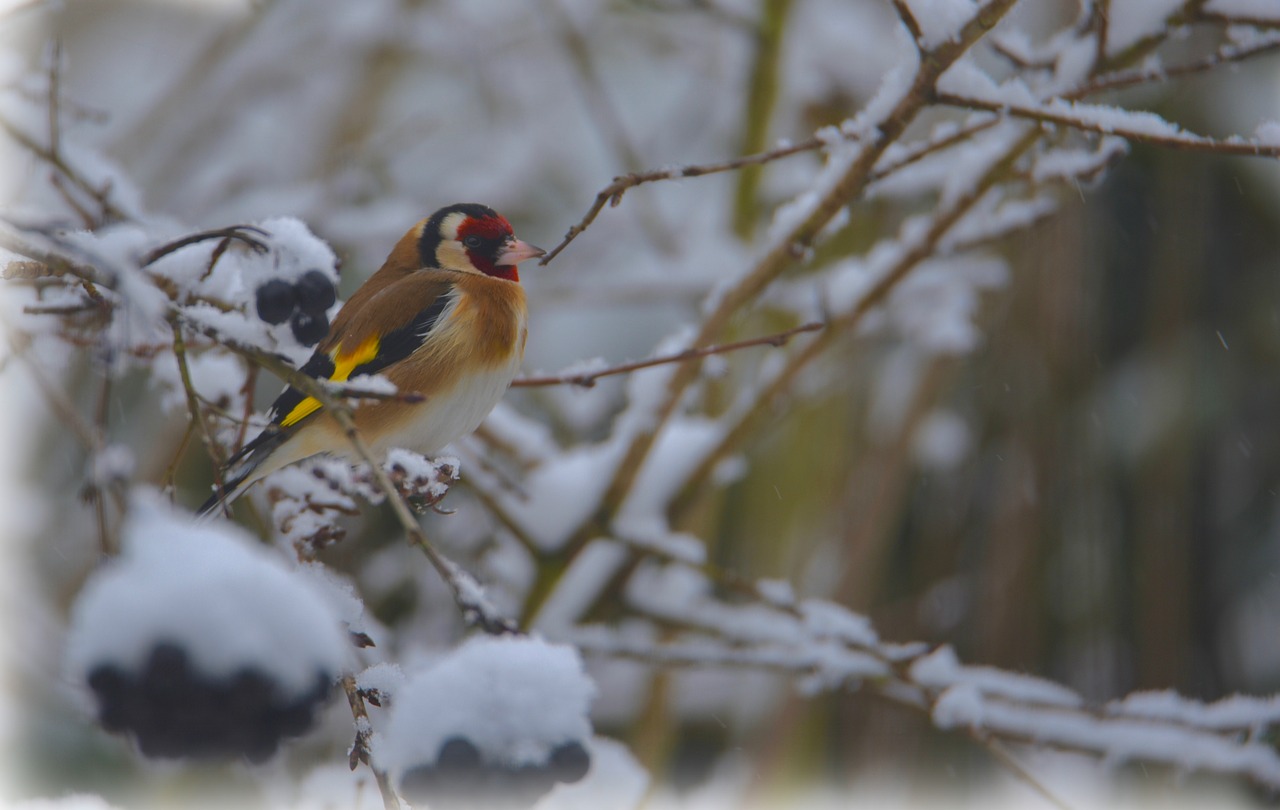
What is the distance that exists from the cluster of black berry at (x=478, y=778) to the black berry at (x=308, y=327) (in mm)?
741

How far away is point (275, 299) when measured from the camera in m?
1.33

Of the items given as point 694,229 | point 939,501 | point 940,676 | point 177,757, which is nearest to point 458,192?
point 694,229

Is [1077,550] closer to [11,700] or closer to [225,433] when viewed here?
[225,433]

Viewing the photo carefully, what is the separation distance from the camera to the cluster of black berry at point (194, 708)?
0.74 meters

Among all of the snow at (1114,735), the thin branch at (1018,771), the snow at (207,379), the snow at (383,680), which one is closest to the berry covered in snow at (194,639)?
the snow at (383,680)

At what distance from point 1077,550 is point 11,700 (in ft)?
11.0

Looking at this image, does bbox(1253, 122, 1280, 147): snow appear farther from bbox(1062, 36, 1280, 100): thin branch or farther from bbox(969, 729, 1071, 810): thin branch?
bbox(969, 729, 1071, 810): thin branch

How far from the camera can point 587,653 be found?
2459 millimetres

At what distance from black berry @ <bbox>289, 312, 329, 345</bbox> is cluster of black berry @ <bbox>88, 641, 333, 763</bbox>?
2.29 ft

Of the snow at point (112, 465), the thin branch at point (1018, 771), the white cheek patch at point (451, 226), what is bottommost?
the snow at point (112, 465)

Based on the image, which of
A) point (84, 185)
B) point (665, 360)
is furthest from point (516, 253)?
point (665, 360)

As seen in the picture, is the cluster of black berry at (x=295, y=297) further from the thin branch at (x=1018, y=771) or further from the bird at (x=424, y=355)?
the thin branch at (x=1018, y=771)

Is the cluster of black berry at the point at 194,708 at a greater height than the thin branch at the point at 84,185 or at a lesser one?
lesser

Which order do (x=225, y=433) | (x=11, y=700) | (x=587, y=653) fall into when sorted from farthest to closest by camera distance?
(x=11, y=700) < (x=587, y=653) < (x=225, y=433)
